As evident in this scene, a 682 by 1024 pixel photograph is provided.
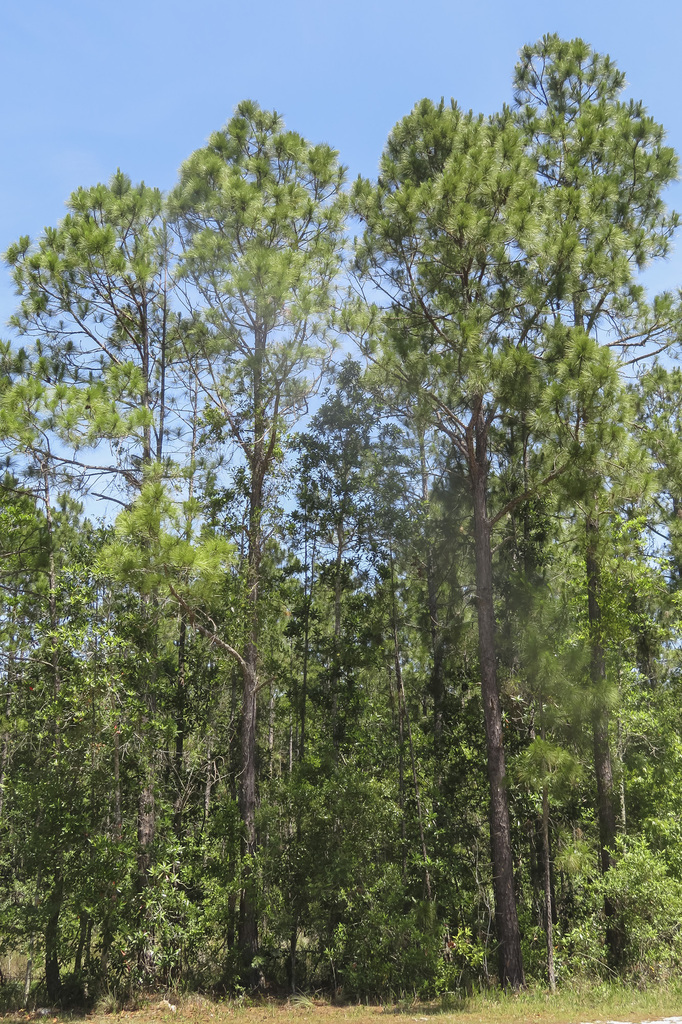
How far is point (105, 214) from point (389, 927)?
10844 millimetres

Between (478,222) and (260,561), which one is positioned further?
(260,561)

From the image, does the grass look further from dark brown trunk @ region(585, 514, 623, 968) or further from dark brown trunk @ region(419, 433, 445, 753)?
dark brown trunk @ region(419, 433, 445, 753)

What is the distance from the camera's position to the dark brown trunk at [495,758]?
8562 mm

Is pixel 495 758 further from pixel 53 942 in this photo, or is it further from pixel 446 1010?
pixel 53 942

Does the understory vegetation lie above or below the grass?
above

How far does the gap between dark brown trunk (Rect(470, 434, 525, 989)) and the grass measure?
405 millimetres

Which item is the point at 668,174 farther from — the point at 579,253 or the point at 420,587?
the point at 420,587

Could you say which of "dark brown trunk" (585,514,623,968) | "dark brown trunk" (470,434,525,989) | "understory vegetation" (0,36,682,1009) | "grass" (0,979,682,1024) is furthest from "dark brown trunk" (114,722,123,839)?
"dark brown trunk" (585,514,623,968)

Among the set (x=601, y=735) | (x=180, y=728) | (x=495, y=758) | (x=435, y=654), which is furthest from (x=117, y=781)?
(x=601, y=735)

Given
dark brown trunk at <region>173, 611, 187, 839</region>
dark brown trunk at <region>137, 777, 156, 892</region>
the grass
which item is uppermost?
dark brown trunk at <region>173, 611, 187, 839</region>

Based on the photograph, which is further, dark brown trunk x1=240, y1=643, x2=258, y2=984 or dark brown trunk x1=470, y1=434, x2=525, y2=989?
dark brown trunk x1=240, y1=643, x2=258, y2=984

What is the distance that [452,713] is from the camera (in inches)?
458

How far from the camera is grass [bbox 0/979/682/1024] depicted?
291 inches

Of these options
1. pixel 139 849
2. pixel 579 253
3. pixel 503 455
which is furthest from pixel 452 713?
pixel 579 253
